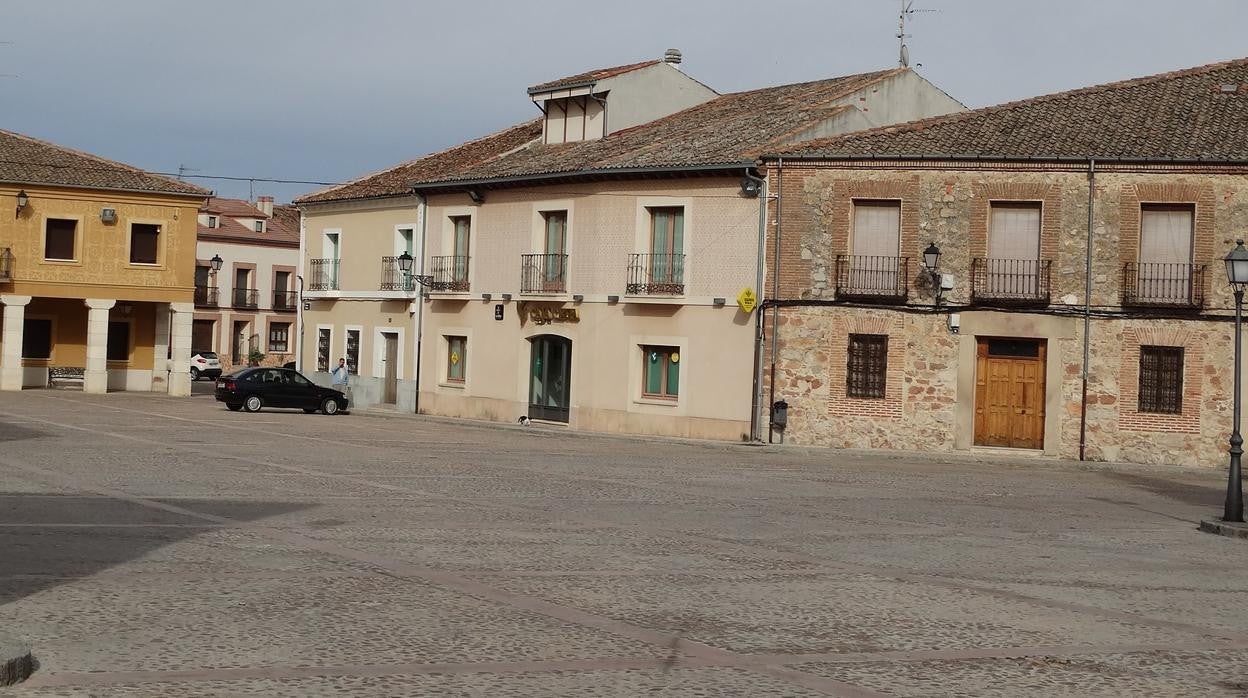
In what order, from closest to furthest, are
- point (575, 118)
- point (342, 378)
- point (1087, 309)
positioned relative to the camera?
point (1087, 309) < point (575, 118) < point (342, 378)

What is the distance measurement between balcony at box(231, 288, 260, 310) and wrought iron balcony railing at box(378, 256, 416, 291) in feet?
95.1

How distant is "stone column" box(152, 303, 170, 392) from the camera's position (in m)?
46.3

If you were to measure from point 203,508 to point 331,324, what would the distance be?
2960 centimetres

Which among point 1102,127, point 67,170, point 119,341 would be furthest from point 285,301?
point 1102,127

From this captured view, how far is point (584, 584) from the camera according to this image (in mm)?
10203

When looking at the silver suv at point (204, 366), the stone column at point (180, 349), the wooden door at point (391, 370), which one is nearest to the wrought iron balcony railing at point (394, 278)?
the wooden door at point (391, 370)

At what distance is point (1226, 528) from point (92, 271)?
120ft

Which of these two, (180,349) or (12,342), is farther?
(180,349)

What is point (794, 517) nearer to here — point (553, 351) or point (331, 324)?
point (553, 351)

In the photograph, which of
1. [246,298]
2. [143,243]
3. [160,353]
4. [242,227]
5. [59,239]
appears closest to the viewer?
[59,239]

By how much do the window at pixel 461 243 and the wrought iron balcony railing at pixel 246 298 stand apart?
31.8m

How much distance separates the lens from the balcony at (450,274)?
3809cm

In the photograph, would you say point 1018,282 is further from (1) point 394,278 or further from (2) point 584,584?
(2) point 584,584

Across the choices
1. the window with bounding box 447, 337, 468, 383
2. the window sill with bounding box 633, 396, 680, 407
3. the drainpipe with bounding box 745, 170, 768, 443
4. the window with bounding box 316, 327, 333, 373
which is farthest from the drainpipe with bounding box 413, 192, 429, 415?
the drainpipe with bounding box 745, 170, 768, 443
